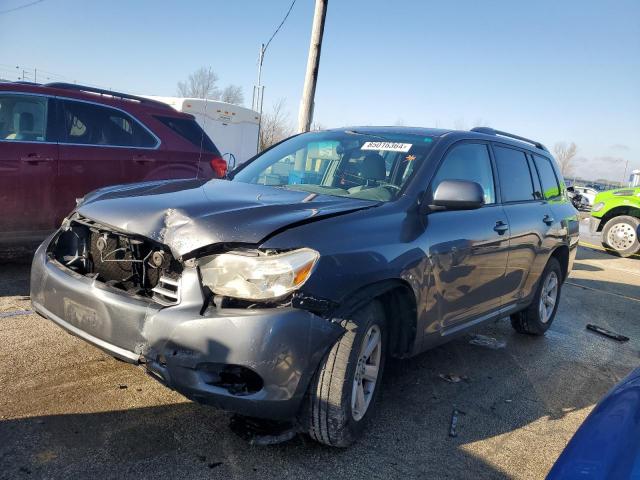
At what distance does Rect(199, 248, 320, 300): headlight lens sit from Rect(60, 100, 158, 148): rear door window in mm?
3698

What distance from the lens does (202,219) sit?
259 centimetres

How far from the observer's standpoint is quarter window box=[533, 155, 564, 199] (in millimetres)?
5181

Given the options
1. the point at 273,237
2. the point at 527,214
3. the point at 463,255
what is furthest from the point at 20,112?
the point at 527,214

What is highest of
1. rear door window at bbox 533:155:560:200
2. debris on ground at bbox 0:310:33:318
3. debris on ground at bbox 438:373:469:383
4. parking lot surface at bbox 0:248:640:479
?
rear door window at bbox 533:155:560:200

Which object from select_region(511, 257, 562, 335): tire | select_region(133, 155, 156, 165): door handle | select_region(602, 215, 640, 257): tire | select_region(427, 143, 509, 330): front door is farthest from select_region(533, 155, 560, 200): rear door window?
select_region(602, 215, 640, 257): tire

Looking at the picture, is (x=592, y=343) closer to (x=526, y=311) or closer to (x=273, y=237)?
(x=526, y=311)

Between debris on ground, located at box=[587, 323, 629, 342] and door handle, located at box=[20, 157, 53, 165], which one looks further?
debris on ground, located at box=[587, 323, 629, 342]

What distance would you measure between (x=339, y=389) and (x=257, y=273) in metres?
0.69

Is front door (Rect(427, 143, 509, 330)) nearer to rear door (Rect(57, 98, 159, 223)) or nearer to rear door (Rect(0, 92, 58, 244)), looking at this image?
rear door (Rect(57, 98, 159, 223))

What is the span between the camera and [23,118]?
517 centimetres

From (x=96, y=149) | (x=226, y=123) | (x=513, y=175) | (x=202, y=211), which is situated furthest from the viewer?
(x=226, y=123)

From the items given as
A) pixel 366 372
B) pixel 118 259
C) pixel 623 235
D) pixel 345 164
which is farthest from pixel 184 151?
pixel 623 235

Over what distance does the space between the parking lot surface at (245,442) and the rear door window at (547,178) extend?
1619mm

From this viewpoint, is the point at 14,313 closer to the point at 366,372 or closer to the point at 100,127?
the point at 100,127
